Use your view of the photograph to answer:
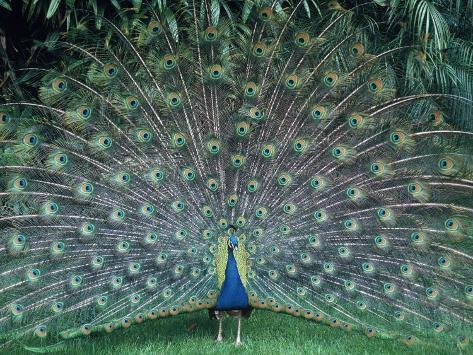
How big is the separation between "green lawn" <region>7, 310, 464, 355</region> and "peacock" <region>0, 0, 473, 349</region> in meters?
0.24

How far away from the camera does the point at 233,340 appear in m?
5.71

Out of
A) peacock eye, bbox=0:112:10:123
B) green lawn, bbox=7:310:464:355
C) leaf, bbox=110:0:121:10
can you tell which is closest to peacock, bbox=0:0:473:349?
peacock eye, bbox=0:112:10:123

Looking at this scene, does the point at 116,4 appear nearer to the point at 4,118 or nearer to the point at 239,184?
the point at 4,118

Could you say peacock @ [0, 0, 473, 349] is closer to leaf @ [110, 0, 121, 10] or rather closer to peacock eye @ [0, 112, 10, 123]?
peacock eye @ [0, 112, 10, 123]

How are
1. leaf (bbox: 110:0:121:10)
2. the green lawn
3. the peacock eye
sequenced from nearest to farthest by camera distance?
the green lawn → the peacock eye → leaf (bbox: 110:0:121:10)

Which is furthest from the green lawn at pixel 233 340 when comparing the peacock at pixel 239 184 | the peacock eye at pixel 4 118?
the peacock eye at pixel 4 118

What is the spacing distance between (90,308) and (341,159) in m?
2.06

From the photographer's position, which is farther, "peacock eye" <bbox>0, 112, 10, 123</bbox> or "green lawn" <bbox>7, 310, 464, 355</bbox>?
"peacock eye" <bbox>0, 112, 10, 123</bbox>

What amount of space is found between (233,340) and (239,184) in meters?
1.16

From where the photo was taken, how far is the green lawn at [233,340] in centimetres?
532

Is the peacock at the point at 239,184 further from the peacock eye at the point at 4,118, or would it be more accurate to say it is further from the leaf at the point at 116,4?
the leaf at the point at 116,4

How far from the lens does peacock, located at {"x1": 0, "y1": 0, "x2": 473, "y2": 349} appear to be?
5391 mm

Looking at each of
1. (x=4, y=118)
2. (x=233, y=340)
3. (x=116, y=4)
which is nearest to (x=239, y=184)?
(x=233, y=340)

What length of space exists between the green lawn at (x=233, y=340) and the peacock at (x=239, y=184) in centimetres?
24
